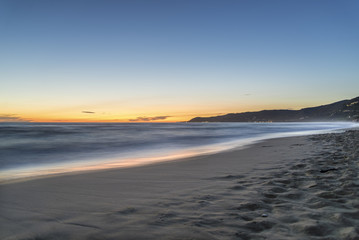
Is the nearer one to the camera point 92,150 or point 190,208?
point 190,208

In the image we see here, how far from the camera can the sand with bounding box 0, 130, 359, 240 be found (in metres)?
2.10

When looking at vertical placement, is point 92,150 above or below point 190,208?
below

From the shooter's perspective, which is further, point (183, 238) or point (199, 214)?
point (199, 214)

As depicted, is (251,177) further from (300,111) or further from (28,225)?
(300,111)

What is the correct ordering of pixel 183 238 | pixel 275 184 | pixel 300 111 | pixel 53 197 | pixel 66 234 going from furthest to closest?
pixel 300 111 < pixel 275 184 < pixel 53 197 < pixel 66 234 < pixel 183 238

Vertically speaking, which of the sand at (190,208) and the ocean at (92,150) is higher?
the sand at (190,208)

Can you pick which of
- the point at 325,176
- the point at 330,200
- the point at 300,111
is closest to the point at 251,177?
the point at 325,176

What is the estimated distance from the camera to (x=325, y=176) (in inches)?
156

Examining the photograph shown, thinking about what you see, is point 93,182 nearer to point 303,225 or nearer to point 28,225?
point 28,225

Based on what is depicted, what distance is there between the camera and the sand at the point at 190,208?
6.88 feet

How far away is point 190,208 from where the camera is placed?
2725 millimetres

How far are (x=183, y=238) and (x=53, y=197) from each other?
2451 mm

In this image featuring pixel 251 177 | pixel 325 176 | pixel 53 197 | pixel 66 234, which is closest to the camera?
pixel 66 234

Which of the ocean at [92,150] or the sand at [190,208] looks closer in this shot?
the sand at [190,208]
